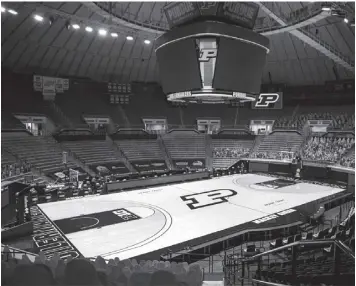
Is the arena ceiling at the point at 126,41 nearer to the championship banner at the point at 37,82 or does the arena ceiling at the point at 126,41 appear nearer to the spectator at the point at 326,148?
the championship banner at the point at 37,82

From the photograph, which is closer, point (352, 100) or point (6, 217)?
point (6, 217)

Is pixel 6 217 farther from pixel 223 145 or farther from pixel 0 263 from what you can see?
pixel 223 145

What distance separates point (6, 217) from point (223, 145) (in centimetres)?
2556

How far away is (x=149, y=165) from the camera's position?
30.9 metres

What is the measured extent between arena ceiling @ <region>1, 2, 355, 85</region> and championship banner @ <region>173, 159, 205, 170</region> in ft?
40.6

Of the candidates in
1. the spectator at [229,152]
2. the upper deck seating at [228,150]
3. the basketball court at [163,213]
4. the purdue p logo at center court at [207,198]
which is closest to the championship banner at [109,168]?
the basketball court at [163,213]

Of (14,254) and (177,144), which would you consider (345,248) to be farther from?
(177,144)

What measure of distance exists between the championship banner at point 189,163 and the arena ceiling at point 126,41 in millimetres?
12374

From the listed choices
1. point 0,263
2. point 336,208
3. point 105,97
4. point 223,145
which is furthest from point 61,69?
point 0,263

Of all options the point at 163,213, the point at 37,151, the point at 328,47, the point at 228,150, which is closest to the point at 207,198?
the point at 163,213

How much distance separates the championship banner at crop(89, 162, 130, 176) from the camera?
2748 centimetres

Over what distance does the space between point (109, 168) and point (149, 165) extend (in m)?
4.50

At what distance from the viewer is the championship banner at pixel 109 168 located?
90.2 ft

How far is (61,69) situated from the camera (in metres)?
31.6
